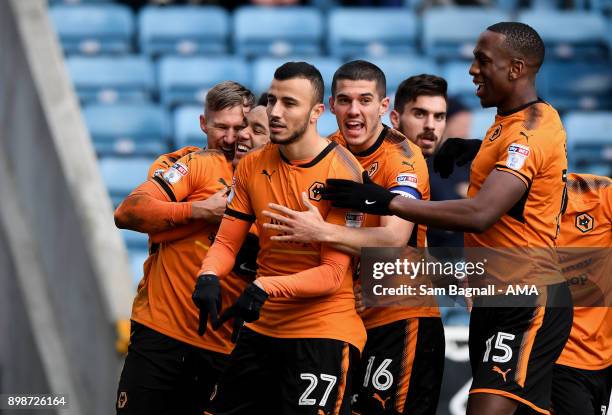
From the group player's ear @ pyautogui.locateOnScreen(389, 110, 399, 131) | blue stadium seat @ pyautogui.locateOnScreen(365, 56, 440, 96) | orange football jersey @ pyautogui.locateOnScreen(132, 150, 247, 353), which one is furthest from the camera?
blue stadium seat @ pyautogui.locateOnScreen(365, 56, 440, 96)

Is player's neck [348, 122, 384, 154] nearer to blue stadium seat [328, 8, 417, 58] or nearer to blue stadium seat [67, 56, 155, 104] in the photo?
blue stadium seat [67, 56, 155, 104]

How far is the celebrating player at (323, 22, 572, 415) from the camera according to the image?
5711mm

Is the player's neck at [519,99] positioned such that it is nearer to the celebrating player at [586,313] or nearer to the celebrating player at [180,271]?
the celebrating player at [586,313]

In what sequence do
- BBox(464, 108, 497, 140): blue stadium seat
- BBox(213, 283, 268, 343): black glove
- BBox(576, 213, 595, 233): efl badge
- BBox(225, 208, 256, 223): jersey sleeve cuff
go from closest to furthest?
BBox(213, 283, 268, 343): black glove → BBox(225, 208, 256, 223): jersey sleeve cuff → BBox(576, 213, 595, 233): efl badge → BBox(464, 108, 497, 140): blue stadium seat

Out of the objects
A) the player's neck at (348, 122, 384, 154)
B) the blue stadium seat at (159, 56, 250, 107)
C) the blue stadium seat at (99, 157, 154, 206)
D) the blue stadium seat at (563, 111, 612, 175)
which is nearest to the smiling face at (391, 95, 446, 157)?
the player's neck at (348, 122, 384, 154)

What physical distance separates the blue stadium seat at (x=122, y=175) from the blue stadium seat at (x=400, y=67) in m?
2.72

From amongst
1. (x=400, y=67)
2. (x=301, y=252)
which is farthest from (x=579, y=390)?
(x=400, y=67)

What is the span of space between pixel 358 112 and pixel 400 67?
20.7ft

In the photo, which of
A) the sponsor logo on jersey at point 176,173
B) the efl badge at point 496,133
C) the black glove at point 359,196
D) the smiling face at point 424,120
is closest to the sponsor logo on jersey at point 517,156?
the efl badge at point 496,133

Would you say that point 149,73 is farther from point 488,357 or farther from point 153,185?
point 488,357

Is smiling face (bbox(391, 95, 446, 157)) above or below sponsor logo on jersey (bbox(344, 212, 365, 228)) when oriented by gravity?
above

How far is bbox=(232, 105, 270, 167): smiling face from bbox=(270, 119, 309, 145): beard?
3.09ft

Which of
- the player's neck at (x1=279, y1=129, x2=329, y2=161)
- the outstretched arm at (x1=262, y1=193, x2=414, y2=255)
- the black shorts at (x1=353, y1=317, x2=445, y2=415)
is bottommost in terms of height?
the black shorts at (x1=353, y1=317, x2=445, y2=415)

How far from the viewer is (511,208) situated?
5.85m
